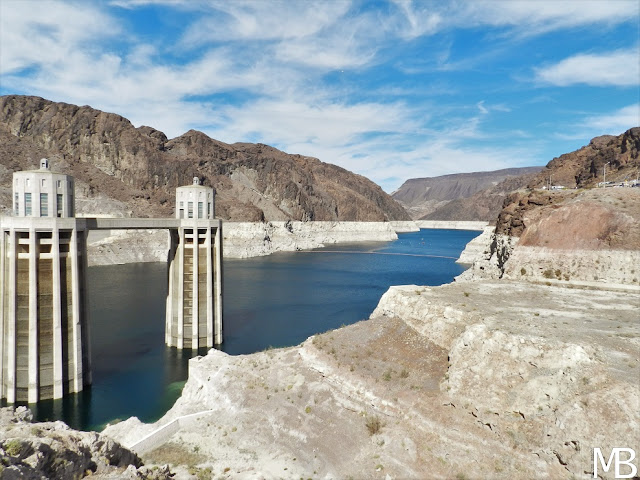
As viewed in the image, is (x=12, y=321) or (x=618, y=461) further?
(x=12, y=321)

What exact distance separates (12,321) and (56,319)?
2.61 meters

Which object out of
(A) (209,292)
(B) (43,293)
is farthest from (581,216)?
(B) (43,293)

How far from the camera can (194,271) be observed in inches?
1602

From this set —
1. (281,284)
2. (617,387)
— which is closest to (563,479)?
(617,387)

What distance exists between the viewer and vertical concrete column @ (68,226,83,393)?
30125 millimetres

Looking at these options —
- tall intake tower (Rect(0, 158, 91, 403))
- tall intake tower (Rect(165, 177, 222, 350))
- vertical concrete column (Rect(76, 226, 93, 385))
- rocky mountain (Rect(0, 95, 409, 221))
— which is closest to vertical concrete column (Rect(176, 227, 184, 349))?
tall intake tower (Rect(165, 177, 222, 350))

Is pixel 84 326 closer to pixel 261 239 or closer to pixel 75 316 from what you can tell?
pixel 75 316

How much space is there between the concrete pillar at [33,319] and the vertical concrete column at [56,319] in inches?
41.3

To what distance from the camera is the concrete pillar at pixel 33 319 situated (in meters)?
28.7

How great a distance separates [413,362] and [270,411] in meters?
8.17

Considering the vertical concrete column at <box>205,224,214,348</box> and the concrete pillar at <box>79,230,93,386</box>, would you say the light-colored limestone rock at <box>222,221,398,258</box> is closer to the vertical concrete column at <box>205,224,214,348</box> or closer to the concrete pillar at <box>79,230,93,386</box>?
the vertical concrete column at <box>205,224,214,348</box>

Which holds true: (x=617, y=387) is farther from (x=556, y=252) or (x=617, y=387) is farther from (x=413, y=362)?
(x=556, y=252)

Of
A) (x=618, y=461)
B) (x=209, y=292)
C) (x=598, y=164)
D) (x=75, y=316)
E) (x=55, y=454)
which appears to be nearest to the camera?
(x=55, y=454)

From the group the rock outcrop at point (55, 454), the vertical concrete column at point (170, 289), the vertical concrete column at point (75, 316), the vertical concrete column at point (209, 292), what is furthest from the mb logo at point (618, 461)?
the vertical concrete column at point (170, 289)
